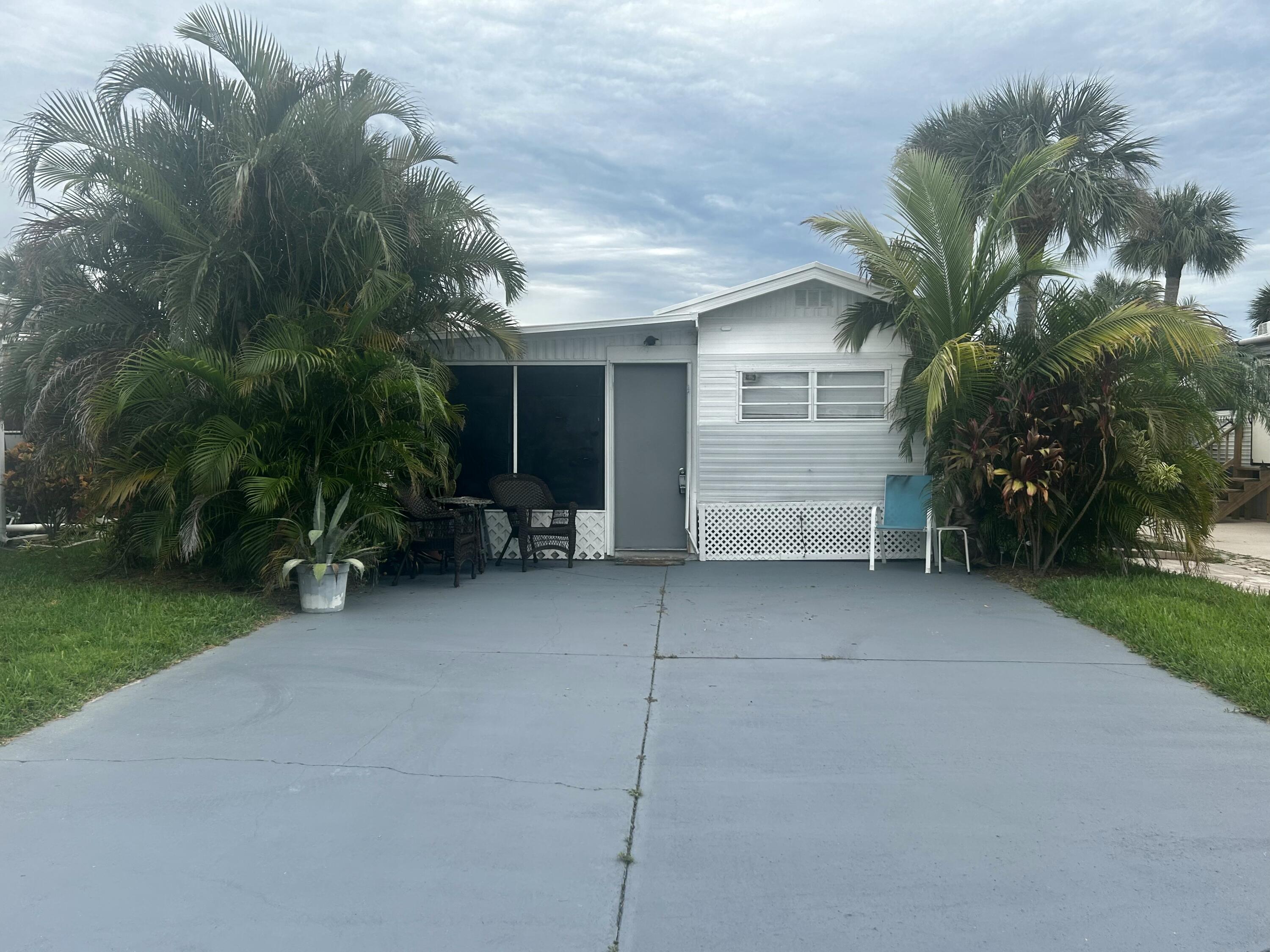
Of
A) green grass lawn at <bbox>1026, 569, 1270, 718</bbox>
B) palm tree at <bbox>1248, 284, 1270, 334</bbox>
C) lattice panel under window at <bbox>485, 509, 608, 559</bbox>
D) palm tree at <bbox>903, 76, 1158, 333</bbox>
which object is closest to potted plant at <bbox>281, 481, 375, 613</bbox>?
lattice panel under window at <bbox>485, 509, 608, 559</bbox>

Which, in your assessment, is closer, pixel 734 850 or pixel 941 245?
pixel 734 850

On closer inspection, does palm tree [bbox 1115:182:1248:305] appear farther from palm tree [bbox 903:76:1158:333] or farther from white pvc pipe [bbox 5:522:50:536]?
white pvc pipe [bbox 5:522:50:536]

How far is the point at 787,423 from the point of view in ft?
35.6

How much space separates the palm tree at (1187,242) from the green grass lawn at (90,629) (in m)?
17.4

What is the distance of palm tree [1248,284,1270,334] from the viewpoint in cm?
2505

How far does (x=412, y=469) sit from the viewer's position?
8312mm

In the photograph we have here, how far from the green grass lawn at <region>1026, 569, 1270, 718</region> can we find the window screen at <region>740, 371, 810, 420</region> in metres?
3.09

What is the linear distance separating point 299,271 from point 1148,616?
23.7ft

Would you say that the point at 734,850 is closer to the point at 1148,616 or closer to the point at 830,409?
the point at 1148,616

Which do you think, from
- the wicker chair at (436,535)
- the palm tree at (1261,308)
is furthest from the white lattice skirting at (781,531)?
the palm tree at (1261,308)

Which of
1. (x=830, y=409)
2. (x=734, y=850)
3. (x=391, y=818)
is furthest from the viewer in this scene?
(x=830, y=409)

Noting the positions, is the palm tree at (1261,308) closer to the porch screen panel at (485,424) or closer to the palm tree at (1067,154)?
the palm tree at (1067,154)

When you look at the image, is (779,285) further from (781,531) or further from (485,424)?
(485,424)

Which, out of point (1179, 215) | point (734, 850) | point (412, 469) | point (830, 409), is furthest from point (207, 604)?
point (1179, 215)
